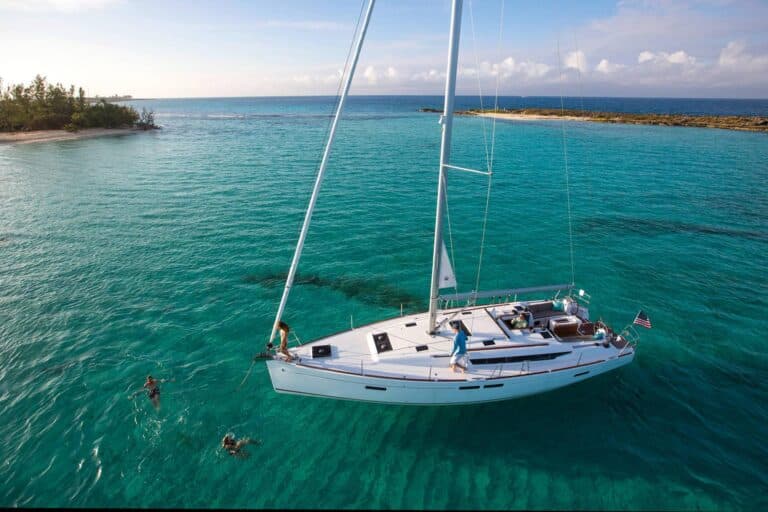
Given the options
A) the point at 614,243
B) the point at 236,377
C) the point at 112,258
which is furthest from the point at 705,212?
the point at 112,258

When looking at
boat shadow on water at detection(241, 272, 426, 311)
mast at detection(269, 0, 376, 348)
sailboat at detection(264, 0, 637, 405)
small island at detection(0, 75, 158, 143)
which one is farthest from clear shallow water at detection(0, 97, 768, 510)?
small island at detection(0, 75, 158, 143)

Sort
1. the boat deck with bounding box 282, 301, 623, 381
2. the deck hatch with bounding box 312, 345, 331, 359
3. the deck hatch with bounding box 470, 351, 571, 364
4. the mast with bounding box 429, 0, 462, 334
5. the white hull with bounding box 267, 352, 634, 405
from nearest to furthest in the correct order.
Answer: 1. the mast with bounding box 429, 0, 462, 334
2. the white hull with bounding box 267, 352, 634, 405
3. the boat deck with bounding box 282, 301, 623, 381
4. the deck hatch with bounding box 312, 345, 331, 359
5. the deck hatch with bounding box 470, 351, 571, 364

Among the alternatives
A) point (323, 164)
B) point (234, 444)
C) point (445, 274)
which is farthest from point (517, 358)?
point (234, 444)

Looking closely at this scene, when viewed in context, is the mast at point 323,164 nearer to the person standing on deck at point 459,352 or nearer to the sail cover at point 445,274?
the sail cover at point 445,274

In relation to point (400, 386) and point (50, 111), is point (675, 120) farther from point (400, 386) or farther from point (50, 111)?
point (50, 111)

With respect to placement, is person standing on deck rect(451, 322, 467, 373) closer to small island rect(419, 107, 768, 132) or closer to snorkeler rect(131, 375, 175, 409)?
snorkeler rect(131, 375, 175, 409)

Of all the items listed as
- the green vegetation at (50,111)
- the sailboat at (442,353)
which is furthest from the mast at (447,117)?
the green vegetation at (50,111)
